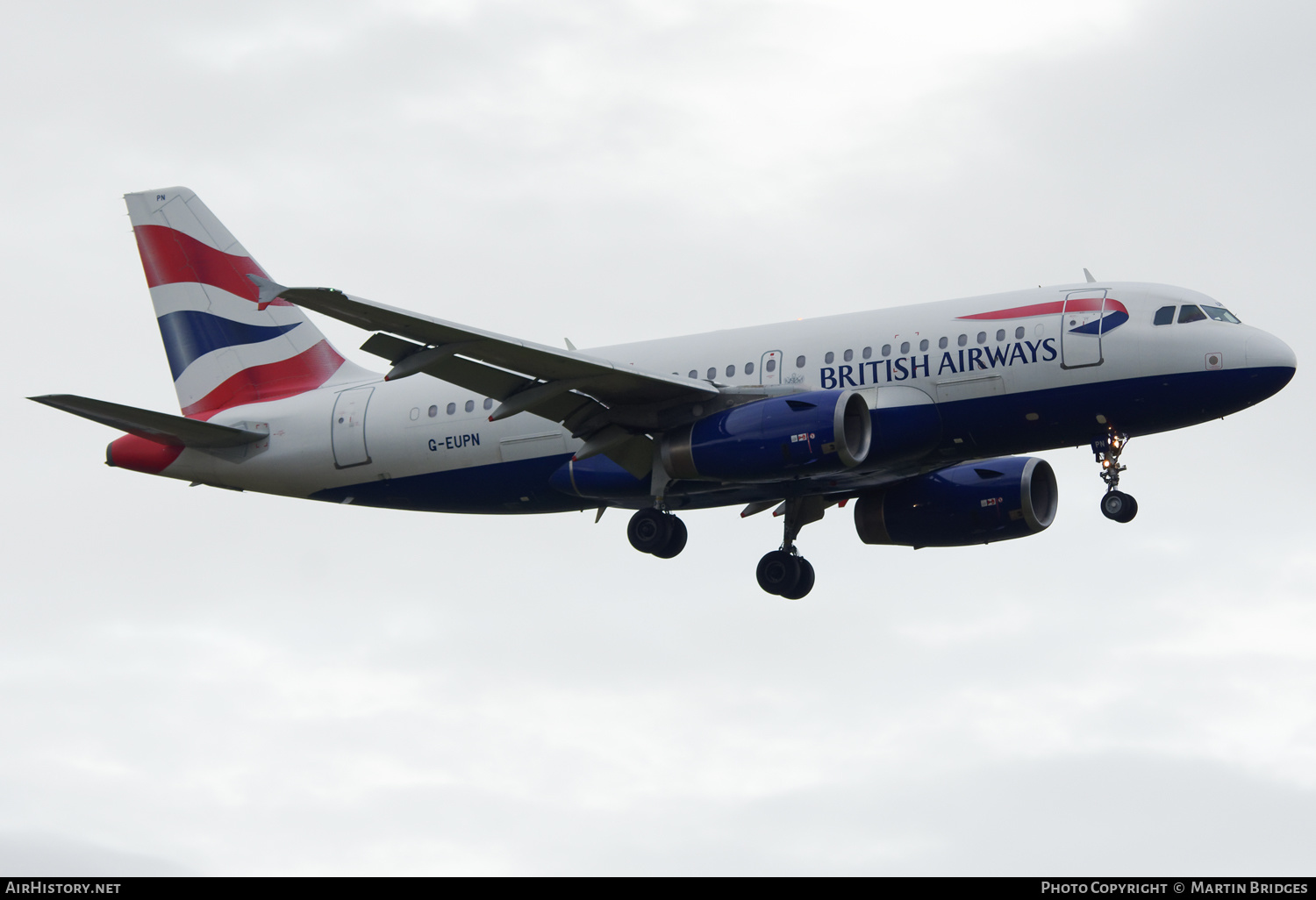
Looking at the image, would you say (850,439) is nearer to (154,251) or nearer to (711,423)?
(711,423)

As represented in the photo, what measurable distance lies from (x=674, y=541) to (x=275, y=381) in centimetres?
1072

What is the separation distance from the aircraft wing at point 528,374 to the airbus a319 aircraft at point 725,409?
5 centimetres

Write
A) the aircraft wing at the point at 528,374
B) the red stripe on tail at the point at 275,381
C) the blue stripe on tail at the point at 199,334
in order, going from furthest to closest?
the blue stripe on tail at the point at 199,334 → the red stripe on tail at the point at 275,381 → the aircraft wing at the point at 528,374

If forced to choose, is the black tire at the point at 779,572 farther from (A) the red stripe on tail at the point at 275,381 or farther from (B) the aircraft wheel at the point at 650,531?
(A) the red stripe on tail at the point at 275,381

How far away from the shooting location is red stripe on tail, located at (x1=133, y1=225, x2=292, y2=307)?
40.5 metres

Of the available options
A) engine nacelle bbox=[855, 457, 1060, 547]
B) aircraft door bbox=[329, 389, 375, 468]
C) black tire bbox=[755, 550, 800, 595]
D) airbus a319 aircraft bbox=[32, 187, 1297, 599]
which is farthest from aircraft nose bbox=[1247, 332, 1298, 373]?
aircraft door bbox=[329, 389, 375, 468]

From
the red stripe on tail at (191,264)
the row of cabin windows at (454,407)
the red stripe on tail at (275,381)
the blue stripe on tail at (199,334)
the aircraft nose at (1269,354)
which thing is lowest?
the aircraft nose at (1269,354)

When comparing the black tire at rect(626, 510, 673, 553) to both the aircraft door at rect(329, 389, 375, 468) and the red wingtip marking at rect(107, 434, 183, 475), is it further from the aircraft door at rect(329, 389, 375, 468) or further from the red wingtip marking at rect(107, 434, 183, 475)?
the red wingtip marking at rect(107, 434, 183, 475)

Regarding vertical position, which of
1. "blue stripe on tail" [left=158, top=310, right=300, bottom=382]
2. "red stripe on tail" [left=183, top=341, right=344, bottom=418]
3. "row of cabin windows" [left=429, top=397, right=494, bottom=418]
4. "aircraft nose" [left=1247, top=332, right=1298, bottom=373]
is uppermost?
"blue stripe on tail" [left=158, top=310, right=300, bottom=382]

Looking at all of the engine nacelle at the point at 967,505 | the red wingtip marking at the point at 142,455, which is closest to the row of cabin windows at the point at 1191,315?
the engine nacelle at the point at 967,505

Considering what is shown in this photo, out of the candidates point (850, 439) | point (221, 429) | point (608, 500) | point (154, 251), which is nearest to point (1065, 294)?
point (850, 439)

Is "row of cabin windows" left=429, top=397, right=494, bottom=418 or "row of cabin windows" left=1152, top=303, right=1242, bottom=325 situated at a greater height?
"row of cabin windows" left=429, top=397, right=494, bottom=418

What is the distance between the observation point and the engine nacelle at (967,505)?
3672 cm

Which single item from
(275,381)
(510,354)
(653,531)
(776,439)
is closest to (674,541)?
(653,531)
